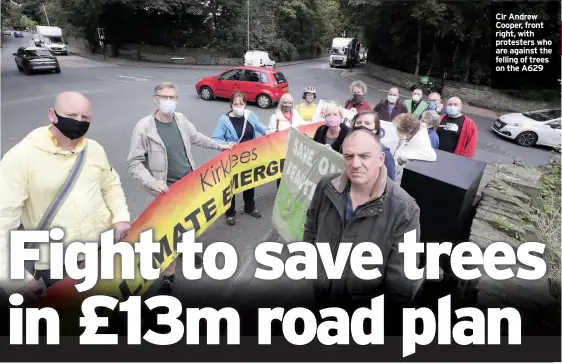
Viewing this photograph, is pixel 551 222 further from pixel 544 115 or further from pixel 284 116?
pixel 544 115

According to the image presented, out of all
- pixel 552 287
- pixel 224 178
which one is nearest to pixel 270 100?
pixel 224 178

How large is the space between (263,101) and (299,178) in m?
10.9

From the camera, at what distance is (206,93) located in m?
15.2

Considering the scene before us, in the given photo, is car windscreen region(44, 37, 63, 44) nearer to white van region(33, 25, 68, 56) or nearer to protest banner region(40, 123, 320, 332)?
white van region(33, 25, 68, 56)

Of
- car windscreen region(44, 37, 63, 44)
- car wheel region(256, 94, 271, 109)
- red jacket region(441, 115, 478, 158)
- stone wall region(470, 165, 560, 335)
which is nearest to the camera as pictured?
stone wall region(470, 165, 560, 335)

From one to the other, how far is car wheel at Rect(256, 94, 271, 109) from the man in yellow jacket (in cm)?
1218

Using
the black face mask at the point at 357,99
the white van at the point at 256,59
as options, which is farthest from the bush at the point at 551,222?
the white van at the point at 256,59

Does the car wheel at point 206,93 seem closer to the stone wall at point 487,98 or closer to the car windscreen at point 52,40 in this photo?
the stone wall at point 487,98

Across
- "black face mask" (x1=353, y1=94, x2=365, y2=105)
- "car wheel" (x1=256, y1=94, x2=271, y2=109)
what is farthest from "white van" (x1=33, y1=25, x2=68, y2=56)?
"black face mask" (x1=353, y1=94, x2=365, y2=105)

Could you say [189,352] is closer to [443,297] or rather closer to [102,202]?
[102,202]

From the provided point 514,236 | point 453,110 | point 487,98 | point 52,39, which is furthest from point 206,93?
point 52,39

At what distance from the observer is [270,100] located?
1438cm

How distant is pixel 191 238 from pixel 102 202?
3.52 ft

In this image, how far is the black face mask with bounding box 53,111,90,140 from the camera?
2.34 m
